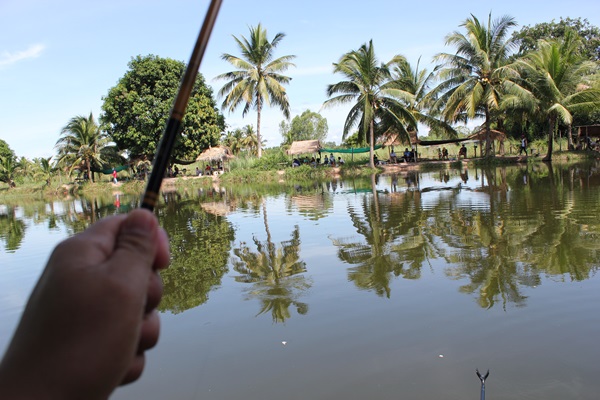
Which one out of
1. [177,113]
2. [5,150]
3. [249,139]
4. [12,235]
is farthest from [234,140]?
[177,113]

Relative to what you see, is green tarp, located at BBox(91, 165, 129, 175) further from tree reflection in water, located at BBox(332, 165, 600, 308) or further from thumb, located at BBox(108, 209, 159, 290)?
thumb, located at BBox(108, 209, 159, 290)

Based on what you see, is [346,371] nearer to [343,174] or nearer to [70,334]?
[70,334]

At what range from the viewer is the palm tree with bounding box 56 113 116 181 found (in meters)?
41.6

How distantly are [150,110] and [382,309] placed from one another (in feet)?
118

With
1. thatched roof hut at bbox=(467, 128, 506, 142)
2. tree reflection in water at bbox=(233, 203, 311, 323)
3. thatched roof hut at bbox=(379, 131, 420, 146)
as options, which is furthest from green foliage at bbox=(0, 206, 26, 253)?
thatched roof hut at bbox=(467, 128, 506, 142)

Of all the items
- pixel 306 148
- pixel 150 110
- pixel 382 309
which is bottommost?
pixel 382 309

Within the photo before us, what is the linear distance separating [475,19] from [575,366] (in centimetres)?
2916

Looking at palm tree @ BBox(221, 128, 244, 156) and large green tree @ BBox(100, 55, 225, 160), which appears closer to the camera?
large green tree @ BBox(100, 55, 225, 160)

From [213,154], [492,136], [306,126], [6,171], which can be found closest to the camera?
[492,136]

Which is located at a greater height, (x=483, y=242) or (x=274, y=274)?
(x=483, y=242)

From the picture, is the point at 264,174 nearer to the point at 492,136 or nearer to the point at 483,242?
the point at 492,136

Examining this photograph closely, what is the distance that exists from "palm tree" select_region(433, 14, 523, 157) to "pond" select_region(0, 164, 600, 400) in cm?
1898

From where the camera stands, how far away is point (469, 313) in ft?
17.0

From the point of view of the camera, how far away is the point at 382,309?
5.56m
